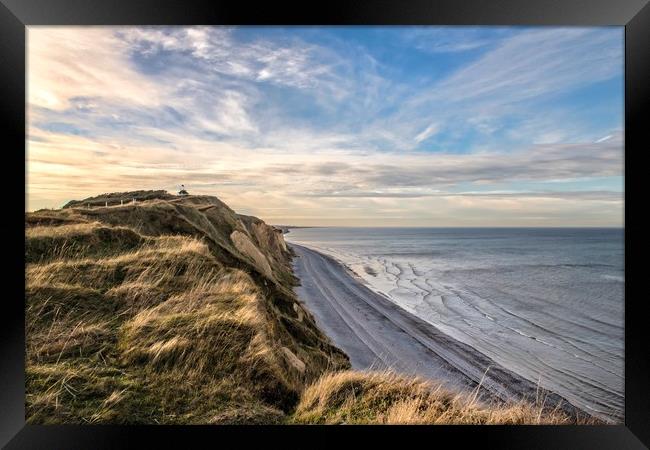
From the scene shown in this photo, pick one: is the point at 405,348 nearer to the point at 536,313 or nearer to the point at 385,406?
the point at 385,406

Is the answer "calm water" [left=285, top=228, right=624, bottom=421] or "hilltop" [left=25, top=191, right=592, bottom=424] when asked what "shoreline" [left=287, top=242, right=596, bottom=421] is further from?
"hilltop" [left=25, top=191, right=592, bottom=424]

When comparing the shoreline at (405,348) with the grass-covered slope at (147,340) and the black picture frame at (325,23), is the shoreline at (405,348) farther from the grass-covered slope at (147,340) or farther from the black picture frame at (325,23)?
the grass-covered slope at (147,340)

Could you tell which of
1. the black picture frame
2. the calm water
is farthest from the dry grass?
the calm water

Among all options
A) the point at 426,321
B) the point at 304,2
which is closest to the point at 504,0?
the point at 304,2

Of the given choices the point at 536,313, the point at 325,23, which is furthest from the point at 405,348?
the point at 536,313

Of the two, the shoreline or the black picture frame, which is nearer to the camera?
the black picture frame

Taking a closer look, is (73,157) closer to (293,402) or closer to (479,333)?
(293,402)
